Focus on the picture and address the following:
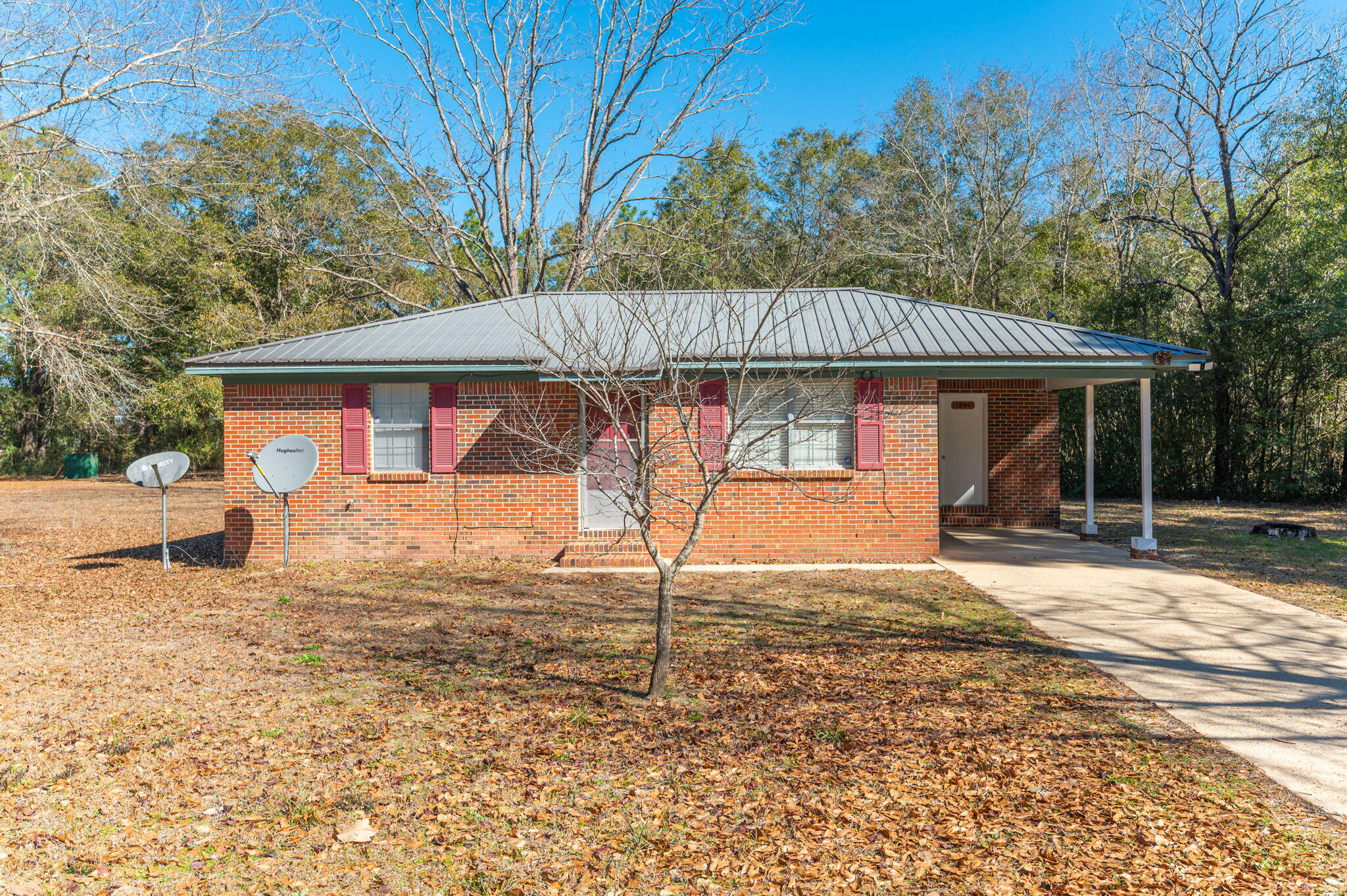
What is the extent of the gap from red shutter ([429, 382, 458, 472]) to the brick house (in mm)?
24

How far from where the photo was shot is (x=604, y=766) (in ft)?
14.1

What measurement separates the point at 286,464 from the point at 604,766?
7.85m

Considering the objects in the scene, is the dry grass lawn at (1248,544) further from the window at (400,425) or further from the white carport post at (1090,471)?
the window at (400,425)

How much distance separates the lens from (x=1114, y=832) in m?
3.53

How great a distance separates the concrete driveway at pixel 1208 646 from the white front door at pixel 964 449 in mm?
3010

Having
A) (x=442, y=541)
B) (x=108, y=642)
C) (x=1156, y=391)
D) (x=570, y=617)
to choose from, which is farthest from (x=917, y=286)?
(x=108, y=642)

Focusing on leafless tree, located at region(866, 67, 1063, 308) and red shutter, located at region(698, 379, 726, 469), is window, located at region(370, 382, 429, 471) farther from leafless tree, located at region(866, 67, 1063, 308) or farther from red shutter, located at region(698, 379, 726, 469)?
leafless tree, located at region(866, 67, 1063, 308)

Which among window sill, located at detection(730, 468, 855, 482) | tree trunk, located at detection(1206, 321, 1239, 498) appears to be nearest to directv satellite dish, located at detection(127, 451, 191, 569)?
window sill, located at detection(730, 468, 855, 482)

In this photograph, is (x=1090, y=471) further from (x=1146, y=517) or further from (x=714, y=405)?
(x=714, y=405)

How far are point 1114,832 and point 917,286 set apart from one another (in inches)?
942

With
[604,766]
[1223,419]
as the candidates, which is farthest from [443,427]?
[1223,419]

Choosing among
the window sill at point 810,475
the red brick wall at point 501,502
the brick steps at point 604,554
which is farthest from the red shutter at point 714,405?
the brick steps at point 604,554

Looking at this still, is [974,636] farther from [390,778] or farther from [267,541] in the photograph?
[267,541]

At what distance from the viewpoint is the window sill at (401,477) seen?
11062mm
